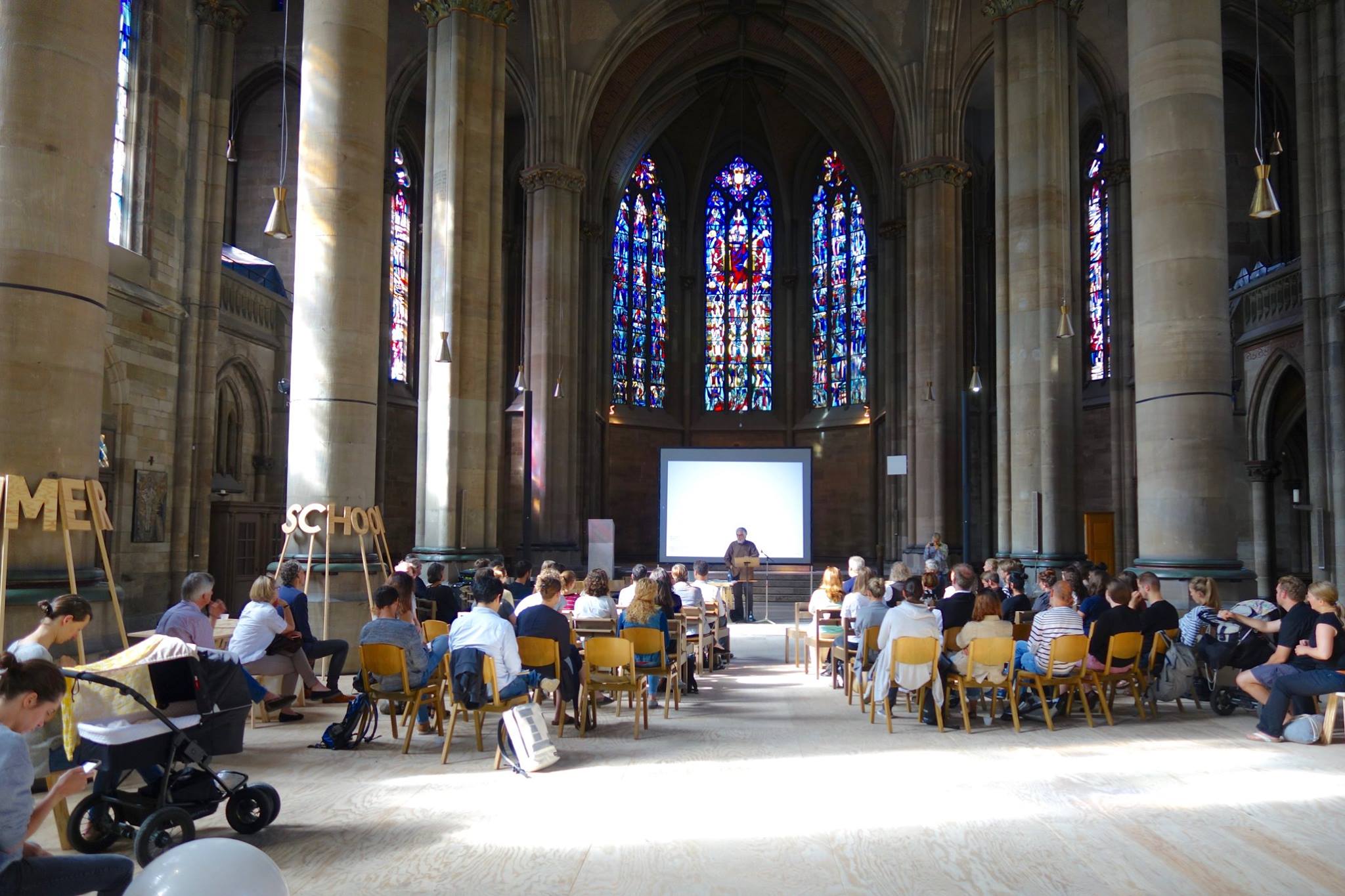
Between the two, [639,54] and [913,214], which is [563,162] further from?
[913,214]

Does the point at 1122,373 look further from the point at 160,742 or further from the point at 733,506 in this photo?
the point at 160,742

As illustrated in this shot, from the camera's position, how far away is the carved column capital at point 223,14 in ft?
59.3

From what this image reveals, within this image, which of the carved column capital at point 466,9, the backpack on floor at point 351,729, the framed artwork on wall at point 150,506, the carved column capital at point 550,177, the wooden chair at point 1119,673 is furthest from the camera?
the carved column capital at point 550,177

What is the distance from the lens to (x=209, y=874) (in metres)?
2.65

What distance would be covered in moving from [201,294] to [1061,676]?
15.7m

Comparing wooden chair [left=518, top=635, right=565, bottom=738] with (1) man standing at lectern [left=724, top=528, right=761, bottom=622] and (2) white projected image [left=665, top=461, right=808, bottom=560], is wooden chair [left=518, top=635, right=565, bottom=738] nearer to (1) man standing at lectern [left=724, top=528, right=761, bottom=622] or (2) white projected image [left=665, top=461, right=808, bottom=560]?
(1) man standing at lectern [left=724, top=528, right=761, bottom=622]

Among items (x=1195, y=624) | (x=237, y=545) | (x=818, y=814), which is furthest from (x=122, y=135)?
(x=1195, y=624)

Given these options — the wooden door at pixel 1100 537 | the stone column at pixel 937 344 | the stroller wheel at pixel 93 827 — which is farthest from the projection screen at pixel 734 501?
the stroller wheel at pixel 93 827

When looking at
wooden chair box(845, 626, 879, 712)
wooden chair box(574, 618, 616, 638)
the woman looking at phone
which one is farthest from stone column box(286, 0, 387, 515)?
the woman looking at phone

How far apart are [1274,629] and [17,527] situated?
8.76 meters

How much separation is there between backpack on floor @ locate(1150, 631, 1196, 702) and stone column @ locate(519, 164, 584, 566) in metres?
15.8

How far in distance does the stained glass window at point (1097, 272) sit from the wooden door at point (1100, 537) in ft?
22.6

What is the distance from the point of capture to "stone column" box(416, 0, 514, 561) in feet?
52.3

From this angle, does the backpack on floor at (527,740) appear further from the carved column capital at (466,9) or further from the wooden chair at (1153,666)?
the carved column capital at (466,9)
